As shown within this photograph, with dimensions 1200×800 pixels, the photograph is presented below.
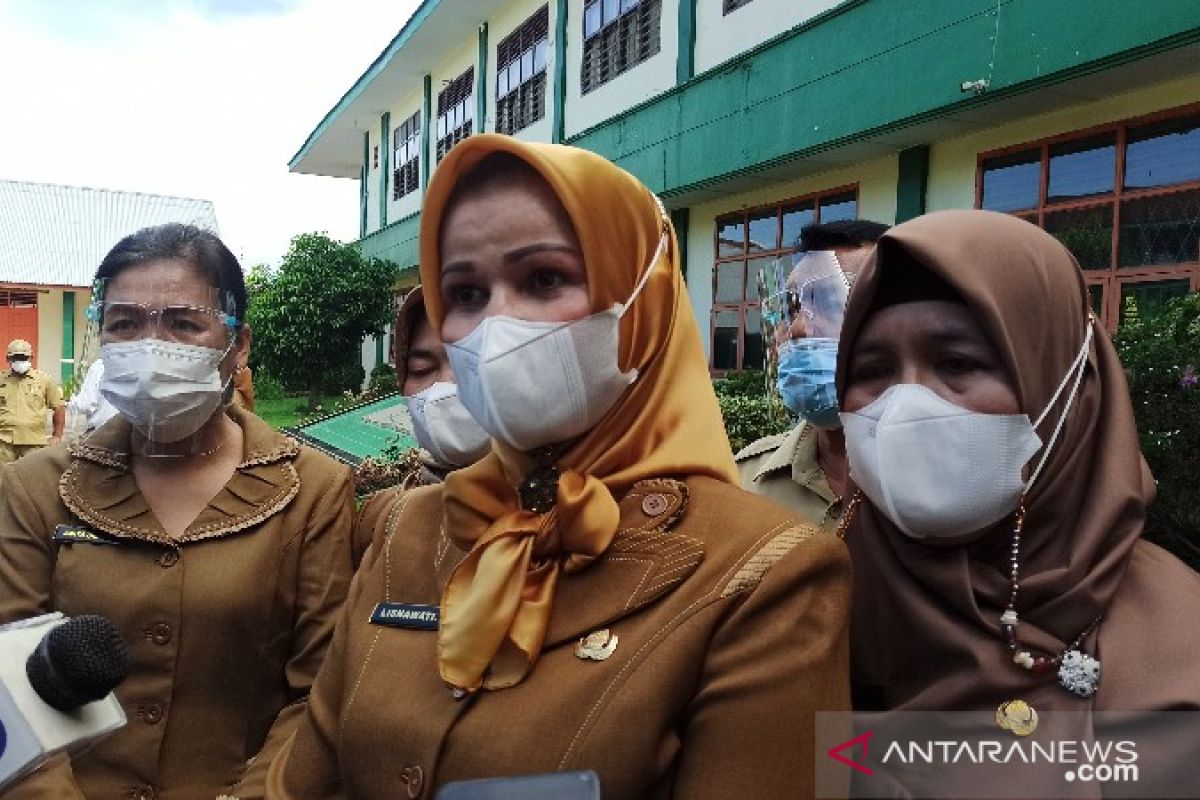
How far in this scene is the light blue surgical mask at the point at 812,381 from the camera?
98.3 inches

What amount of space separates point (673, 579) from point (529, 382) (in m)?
0.37

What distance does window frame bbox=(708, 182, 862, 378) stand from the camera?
8.29m

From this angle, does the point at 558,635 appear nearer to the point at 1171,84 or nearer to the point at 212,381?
the point at 212,381

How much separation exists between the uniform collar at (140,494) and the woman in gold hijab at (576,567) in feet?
1.98

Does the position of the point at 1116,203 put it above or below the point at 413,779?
above

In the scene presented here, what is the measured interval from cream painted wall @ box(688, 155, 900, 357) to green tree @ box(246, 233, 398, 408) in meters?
8.53

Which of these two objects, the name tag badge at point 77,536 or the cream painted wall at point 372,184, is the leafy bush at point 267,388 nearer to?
the cream painted wall at point 372,184

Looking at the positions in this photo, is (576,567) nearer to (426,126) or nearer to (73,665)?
(73,665)

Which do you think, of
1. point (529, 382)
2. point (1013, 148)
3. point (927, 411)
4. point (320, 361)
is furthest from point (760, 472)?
point (320, 361)

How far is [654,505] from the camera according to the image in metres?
1.36

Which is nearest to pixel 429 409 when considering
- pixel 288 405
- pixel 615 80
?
pixel 615 80

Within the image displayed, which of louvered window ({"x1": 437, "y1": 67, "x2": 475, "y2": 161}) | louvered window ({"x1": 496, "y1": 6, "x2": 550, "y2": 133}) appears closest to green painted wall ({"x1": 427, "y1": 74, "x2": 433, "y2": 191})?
louvered window ({"x1": 437, "y1": 67, "x2": 475, "y2": 161})

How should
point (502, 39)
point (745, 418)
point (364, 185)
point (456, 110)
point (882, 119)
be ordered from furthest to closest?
point (364, 185), point (456, 110), point (502, 39), point (882, 119), point (745, 418)

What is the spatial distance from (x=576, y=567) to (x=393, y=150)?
20.1 m
